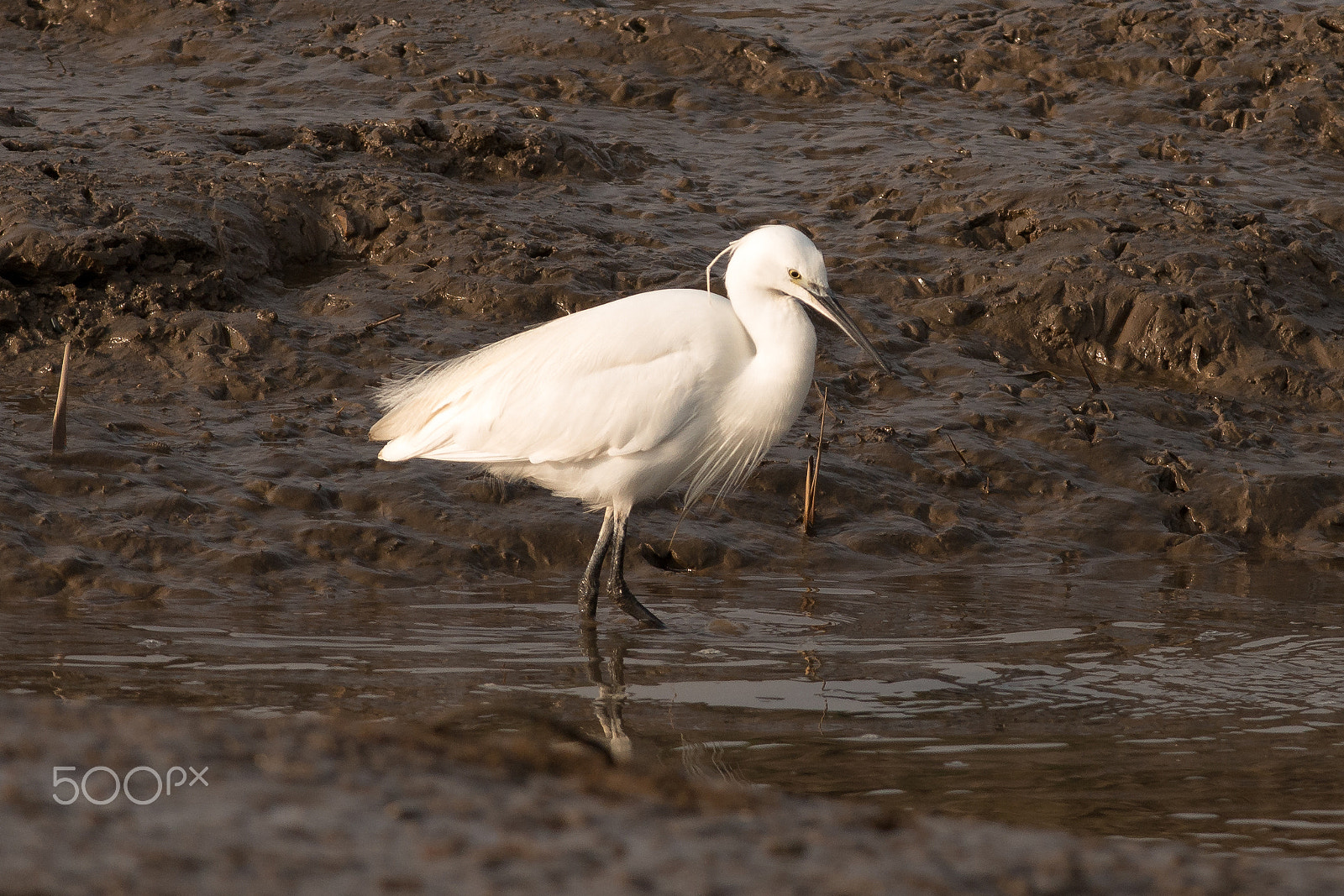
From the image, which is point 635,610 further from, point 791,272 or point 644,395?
point 791,272

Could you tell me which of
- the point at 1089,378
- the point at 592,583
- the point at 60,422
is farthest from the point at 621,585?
the point at 1089,378

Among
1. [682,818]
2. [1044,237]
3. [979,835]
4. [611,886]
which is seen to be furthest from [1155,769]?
[1044,237]

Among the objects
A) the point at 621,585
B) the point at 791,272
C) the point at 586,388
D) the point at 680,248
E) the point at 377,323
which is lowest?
the point at 621,585

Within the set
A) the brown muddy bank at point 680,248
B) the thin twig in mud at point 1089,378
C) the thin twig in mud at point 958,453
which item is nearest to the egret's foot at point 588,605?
the brown muddy bank at point 680,248

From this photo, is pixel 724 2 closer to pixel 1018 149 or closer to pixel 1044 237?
pixel 1018 149

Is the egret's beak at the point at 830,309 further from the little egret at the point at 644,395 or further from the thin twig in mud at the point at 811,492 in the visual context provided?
the thin twig in mud at the point at 811,492

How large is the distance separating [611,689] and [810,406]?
291 cm

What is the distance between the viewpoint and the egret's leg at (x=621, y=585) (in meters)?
5.38

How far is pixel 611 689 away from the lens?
4.68m

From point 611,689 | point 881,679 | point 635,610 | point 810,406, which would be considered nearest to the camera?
point 611,689

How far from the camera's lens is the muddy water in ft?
14.9

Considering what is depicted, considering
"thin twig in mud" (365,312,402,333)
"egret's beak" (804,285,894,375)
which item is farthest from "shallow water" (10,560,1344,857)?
"thin twig in mud" (365,312,402,333)

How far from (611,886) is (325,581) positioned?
11.6 feet

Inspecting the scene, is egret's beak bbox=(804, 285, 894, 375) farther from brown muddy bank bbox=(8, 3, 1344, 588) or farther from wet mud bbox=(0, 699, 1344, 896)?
wet mud bbox=(0, 699, 1344, 896)
